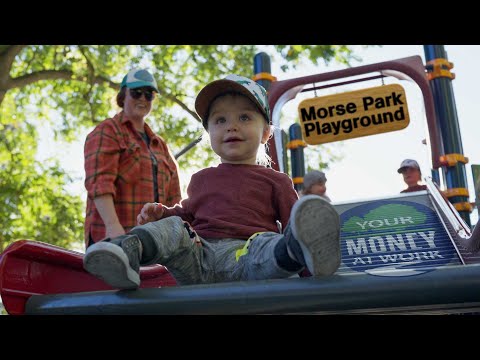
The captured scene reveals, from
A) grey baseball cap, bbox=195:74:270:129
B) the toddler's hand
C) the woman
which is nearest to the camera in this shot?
the toddler's hand

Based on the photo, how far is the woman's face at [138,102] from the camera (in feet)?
10.7

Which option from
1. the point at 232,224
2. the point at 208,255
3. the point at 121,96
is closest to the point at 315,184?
the point at 121,96

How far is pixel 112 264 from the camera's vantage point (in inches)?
56.3

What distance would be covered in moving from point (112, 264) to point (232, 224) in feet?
2.30

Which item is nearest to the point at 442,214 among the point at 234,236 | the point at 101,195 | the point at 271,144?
the point at 271,144

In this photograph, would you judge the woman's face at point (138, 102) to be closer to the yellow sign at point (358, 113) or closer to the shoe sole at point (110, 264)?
the yellow sign at point (358, 113)

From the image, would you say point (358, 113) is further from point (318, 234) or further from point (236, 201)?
point (318, 234)

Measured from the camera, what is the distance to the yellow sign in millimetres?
4027

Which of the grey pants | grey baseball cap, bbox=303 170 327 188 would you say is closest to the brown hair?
the grey pants

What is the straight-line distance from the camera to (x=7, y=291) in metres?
1.67

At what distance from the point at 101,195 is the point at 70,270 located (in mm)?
968

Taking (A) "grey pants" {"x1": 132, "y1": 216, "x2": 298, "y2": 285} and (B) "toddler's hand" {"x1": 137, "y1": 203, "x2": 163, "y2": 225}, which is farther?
(B) "toddler's hand" {"x1": 137, "y1": 203, "x2": 163, "y2": 225}

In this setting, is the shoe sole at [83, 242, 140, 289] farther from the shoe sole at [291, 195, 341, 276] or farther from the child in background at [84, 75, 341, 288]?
the shoe sole at [291, 195, 341, 276]
